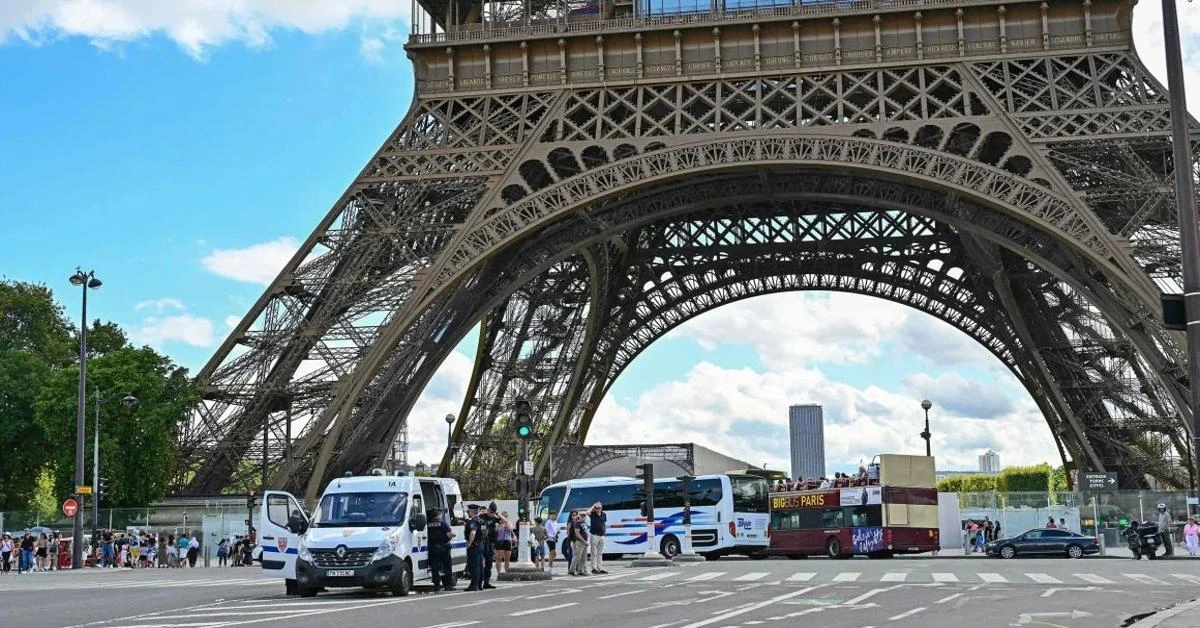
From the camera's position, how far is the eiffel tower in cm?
3956

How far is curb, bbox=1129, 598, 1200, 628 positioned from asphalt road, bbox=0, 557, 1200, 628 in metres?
0.45

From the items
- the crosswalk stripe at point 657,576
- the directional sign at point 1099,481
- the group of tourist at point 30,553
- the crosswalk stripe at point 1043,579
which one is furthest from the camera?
the directional sign at point 1099,481

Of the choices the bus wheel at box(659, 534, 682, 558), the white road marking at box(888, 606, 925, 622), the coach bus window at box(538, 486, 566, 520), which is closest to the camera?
the white road marking at box(888, 606, 925, 622)

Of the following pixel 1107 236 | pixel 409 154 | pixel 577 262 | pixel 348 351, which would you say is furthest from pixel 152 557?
pixel 1107 236

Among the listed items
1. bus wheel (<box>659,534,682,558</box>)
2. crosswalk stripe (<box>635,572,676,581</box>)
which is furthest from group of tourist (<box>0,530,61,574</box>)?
crosswalk stripe (<box>635,572,676,581</box>)

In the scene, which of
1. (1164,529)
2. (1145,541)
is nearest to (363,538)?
(1145,541)

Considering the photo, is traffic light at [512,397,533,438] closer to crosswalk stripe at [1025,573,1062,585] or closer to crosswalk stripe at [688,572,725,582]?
crosswalk stripe at [688,572,725,582]

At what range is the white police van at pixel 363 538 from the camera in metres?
23.2

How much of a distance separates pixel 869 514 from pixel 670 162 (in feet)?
43.8

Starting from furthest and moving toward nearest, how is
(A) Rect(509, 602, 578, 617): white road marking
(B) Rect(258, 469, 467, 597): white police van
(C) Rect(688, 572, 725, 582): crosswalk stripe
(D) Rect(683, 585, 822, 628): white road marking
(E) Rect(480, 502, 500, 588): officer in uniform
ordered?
(C) Rect(688, 572, 725, 582): crosswalk stripe → (E) Rect(480, 502, 500, 588): officer in uniform → (B) Rect(258, 469, 467, 597): white police van → (A) Rect(509, 602, 578, 617): white road marking → (D) Rect(683, 585, 822, 628): white road marking

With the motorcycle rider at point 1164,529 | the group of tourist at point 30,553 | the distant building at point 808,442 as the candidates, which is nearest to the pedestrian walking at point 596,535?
the motorcycle rider at point 1164,529

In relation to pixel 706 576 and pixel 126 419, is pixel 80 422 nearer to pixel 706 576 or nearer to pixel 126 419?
pixel 126 419

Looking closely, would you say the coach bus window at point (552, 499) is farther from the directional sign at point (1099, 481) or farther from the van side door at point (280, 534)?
the directional sign at point (1099, 481)

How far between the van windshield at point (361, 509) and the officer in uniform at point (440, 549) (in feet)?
1.96
